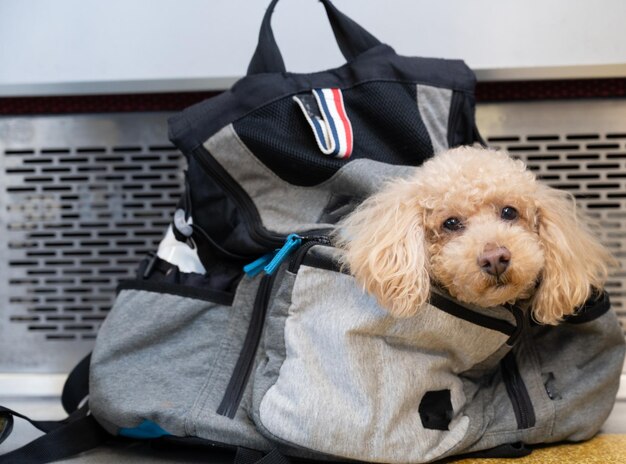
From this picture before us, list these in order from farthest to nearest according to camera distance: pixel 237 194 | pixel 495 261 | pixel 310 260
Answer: pixel 237 194 → pixel 310 260 → pixel 495 261

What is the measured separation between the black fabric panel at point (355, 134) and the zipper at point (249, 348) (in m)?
0.16

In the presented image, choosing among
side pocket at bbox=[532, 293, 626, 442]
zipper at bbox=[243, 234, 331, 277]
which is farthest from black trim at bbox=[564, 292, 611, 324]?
zipper at bbox=[243, 234, 331, 277]

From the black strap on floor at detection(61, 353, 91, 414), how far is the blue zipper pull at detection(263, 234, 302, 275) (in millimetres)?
379

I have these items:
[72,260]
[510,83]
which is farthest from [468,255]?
[72,260]

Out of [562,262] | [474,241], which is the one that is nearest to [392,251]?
[474,241]

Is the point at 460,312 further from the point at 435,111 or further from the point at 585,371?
the point at 435,111

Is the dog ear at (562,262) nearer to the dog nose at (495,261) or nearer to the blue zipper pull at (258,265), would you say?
the dog nose at (495,261)

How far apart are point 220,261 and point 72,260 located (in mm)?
396

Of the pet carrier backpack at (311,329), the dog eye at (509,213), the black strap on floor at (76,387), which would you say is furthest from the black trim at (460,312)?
the black strap on floor at (76,387)

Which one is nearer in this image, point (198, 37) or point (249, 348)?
point (249, 348)

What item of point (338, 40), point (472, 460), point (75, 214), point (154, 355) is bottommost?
point (472, 460)

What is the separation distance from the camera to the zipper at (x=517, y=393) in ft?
2.77

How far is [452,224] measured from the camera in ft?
2.67

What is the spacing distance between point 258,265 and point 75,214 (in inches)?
19.4
